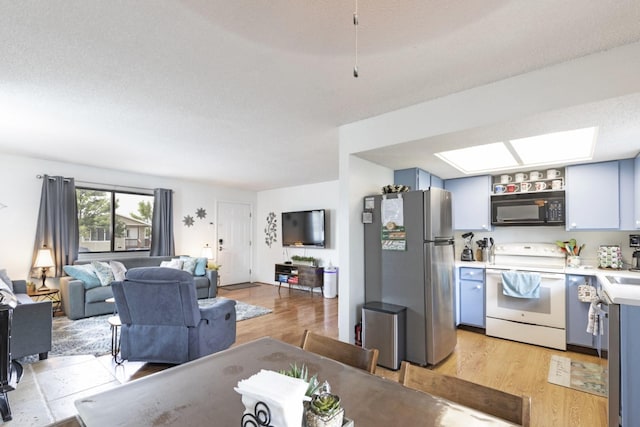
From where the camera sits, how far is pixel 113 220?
5.63 metres

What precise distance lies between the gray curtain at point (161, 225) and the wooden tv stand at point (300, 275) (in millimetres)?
2291

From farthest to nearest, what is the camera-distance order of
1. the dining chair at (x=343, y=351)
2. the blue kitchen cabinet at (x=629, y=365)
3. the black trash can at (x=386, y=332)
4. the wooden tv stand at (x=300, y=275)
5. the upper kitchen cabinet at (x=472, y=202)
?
the wooden tv stand at (x=300, y=275) → the upper kitchen cabinet at (x=472, y=202) → the black trash can at (x=386, y=332) → the blue kitchen cabinet at (x=629, y=365) → the dining chair at (x=343, y=351)

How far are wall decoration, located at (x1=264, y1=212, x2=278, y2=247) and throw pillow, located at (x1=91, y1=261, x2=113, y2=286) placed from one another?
362 cm

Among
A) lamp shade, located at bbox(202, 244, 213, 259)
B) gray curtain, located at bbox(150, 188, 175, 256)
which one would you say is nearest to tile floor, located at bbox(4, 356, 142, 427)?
gray curtain, located at bbox(150, 188, 175, 256)

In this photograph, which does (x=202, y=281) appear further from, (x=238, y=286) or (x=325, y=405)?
(x=325, y=405)

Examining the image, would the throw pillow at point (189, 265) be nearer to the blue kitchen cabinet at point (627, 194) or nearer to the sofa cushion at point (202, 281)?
the sofa cushion at point (202, 281)

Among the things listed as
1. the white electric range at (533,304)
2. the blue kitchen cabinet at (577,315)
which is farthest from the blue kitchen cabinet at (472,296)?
the blue kitchen cabinet at (577,315)

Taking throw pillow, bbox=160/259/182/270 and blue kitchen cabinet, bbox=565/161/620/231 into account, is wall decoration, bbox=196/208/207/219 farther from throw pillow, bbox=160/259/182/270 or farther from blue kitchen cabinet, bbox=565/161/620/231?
blue kitchen cabinet, bbox=565/161/620/231

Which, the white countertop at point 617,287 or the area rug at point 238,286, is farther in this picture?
the area rug at point 238,286

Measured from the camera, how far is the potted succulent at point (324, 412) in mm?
741

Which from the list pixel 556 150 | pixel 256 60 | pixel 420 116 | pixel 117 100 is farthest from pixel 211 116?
pixel 556 150

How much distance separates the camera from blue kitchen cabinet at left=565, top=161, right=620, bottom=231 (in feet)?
10.9

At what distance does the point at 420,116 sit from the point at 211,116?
192 centimetres

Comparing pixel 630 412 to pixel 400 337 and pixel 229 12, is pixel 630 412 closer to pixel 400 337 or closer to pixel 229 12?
pixel 400 337
